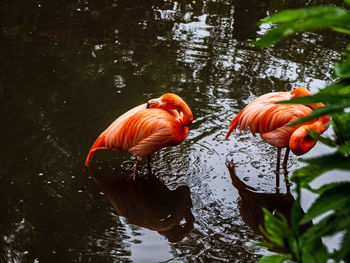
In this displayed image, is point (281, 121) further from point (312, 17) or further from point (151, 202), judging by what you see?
point (312, 17)

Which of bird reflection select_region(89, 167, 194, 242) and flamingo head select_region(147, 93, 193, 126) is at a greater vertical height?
flamingo head select_region(147, 93, 193, 126)

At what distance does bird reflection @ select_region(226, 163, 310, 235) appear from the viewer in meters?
3.57

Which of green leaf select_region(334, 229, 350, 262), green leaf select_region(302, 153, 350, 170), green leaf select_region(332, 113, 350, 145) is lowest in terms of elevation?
green leaf select_region(334, 229, 350, 262)

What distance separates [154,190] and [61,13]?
4.41 m

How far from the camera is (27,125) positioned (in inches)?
174

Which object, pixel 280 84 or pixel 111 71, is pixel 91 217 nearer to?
pixel 111 71

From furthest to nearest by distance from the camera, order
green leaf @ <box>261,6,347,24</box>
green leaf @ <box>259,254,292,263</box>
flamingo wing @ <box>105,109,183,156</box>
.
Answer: flamingo wing @ <box>105,109,183,156</box>
green leaf @ <box>259,254,292,263</box>
green leaf @ <box>261,6,347,24</box>

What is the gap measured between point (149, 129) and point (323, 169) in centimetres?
296

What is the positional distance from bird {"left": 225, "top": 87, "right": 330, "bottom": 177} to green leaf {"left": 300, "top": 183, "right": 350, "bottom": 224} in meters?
2.84

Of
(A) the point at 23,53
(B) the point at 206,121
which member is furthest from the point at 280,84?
(A) the point at 23,53

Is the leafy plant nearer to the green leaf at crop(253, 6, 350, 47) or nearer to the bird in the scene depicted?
the green leaf at crop(253, 6, 350, 47)

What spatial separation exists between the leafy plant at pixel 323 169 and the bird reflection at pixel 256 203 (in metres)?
2.75

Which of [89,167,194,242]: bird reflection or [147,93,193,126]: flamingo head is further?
[147,93,193,126]: flamingo head

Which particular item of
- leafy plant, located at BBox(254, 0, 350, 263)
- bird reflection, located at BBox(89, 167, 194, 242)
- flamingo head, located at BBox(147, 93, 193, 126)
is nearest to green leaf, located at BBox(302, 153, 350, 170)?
leafy plant, located at BBox(254, 0, 350, 263)
